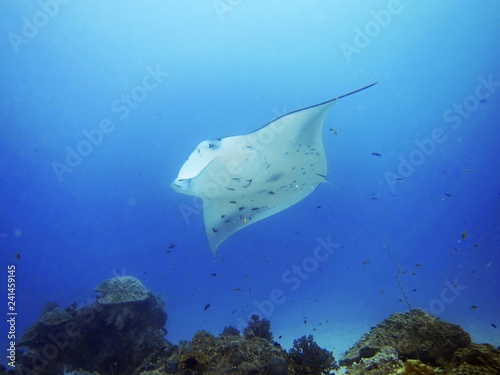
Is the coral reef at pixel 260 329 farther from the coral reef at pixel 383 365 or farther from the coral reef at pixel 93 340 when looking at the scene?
the coral reef at pixel 93 340

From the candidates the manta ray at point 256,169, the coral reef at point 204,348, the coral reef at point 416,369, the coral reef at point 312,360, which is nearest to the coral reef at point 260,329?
the coral reef at point 204,348

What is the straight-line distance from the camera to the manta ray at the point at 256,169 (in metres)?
Answer: 5.15

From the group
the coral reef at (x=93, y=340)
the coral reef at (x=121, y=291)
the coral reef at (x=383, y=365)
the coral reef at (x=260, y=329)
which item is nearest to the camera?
the coral reef at (x=383, y=365)

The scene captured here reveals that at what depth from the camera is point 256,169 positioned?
5.85 metres

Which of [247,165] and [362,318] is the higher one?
[362,318]

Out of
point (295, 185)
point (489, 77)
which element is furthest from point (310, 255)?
point (295, 185)

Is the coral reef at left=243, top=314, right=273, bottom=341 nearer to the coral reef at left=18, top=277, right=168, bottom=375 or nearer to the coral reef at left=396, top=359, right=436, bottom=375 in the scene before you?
the coral reef at left=18, top=277, right=168, bottom=375

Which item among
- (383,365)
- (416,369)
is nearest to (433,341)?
(383,365)

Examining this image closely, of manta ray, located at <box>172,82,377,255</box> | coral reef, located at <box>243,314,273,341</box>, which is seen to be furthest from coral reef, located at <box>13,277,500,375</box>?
manta ray, located at <box>172,82,377,255</box>

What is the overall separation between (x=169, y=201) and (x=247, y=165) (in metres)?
24.0

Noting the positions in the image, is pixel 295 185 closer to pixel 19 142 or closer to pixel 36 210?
pixel 19 142

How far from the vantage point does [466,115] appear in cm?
2377

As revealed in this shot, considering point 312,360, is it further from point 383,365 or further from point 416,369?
point 416,369

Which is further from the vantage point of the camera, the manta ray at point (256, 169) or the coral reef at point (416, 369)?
the manta ray at point (256, 169)
